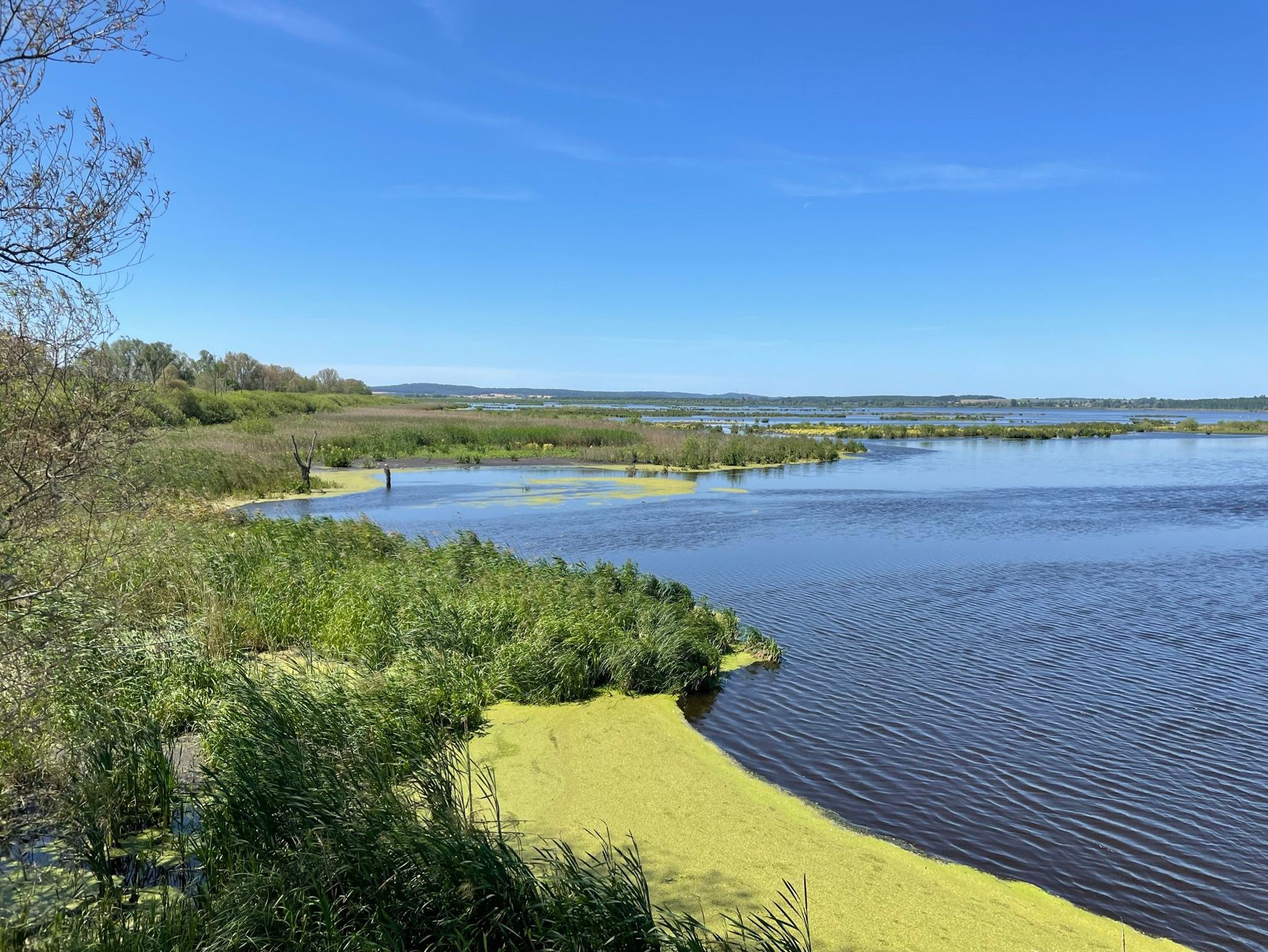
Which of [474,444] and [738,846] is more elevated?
[474,444]

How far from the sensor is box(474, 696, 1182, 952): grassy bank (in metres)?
5.20

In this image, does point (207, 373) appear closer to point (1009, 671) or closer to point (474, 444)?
point (474, 444)

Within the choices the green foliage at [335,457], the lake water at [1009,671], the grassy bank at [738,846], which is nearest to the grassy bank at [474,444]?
the green foliage at [335,457]

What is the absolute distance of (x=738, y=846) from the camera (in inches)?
243

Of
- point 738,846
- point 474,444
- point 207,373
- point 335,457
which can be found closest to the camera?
point 738,846

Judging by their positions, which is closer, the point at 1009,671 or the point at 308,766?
the point at 308,766

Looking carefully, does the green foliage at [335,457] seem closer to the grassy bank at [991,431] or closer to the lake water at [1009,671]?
the lake water at [1009,671]

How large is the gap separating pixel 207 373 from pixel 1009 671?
71394 mm

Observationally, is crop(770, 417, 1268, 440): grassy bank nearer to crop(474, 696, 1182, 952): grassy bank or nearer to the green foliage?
the green foliage

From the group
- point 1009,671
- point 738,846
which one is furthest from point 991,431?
point 738,846

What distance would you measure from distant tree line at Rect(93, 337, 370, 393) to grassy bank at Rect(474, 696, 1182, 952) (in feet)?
16.0

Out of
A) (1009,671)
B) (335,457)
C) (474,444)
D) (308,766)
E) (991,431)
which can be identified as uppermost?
(991,431)

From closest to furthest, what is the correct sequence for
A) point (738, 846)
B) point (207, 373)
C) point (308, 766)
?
1. point (308, 766)
2. point (738, 846)
3. point (207, 373)

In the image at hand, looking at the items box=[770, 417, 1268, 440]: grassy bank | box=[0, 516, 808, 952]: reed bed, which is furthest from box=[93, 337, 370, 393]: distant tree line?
box=[770, 417, 1268, 440]: grassy bank
